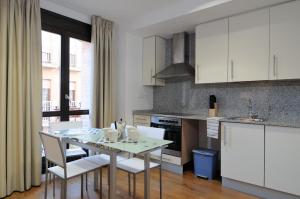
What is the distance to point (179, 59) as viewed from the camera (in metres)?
3.62

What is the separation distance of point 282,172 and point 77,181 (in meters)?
2.62

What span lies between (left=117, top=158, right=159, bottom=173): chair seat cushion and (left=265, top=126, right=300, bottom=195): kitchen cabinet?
1.34 metres

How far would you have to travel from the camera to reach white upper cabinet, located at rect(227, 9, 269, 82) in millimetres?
2584

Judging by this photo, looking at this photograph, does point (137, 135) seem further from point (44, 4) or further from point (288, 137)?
point (44, 4)

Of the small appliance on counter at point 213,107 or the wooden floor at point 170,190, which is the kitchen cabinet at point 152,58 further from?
the wooden floor at point 170,190

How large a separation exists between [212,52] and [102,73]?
1835 millimetres

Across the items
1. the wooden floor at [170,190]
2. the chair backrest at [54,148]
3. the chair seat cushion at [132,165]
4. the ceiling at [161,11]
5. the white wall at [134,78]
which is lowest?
the wooden floor at [170,190]

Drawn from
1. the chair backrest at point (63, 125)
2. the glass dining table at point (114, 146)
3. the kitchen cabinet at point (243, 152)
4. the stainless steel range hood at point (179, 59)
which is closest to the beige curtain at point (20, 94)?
the chair backrest at point (63, 125)

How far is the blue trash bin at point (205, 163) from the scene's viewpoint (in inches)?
116

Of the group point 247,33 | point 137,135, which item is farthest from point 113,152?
point 247,33

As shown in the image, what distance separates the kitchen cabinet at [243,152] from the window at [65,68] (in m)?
2.31

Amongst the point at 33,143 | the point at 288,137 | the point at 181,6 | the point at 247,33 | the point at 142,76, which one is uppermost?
the point at 181,6

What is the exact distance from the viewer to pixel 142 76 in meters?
3.97

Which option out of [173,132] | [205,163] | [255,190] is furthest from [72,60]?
[255,190]
